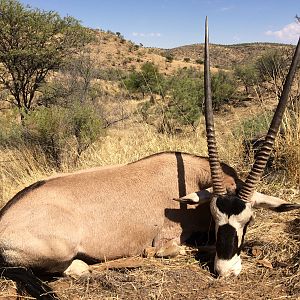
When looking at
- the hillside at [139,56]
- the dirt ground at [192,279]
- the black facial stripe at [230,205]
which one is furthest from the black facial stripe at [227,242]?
the hillside at [139,56]

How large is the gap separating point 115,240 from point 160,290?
2.32 feet

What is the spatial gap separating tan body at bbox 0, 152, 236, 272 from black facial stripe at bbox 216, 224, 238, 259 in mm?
556

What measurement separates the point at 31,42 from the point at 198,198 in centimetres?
911

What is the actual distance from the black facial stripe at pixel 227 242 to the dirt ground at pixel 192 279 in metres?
0.23

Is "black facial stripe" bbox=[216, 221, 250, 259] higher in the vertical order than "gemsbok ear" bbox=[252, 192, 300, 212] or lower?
lower

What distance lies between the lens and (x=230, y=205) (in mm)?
3691

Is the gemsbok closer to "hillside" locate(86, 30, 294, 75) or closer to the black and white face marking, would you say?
the black and white face marking

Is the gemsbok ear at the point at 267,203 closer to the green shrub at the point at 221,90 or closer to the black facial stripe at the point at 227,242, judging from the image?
the black facial stripe at the point at 227,242

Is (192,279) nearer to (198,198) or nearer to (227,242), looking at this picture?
(227,242)

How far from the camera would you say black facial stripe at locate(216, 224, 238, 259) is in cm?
356

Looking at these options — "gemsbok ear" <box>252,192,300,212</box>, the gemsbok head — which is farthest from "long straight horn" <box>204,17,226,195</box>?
"gemsbok ear" <box>252,192,300,212</box>

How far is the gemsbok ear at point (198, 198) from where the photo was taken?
159 inches

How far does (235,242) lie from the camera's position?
358 centimetres

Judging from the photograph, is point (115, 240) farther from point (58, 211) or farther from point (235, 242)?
point (235, 242)
